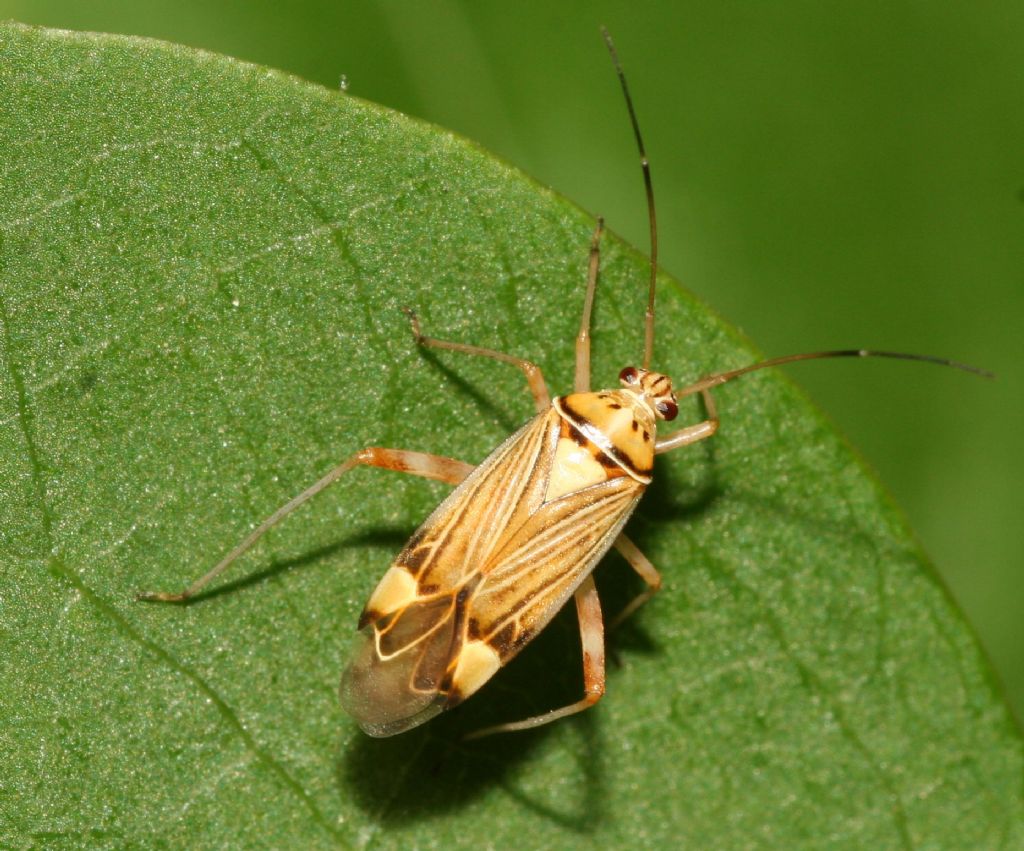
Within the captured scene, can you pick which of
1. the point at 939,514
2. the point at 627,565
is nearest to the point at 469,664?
the point at 627,565

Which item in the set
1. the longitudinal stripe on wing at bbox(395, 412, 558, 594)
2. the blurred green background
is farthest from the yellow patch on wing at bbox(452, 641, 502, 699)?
the blurred green background

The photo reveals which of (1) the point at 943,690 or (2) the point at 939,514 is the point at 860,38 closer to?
(2) the point at 939,514

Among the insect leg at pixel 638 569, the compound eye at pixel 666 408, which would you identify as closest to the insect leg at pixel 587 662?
the insect leg at pixel 638 569

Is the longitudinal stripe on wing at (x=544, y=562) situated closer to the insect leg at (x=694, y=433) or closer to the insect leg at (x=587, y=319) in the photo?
the insect leg at (x=694, y=433)

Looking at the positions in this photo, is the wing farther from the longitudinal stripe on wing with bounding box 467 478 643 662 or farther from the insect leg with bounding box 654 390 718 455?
the insect leg with bounding box 654 390 718 455

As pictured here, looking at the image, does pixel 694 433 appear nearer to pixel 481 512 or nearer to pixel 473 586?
pixel 481 512

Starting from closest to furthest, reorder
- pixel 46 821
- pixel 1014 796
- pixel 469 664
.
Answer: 1. pixel 46 821
2. pixel 469 664
3. pixel 1014 796

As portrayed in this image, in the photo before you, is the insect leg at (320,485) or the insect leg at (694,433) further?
the insect leg at (694,433)
